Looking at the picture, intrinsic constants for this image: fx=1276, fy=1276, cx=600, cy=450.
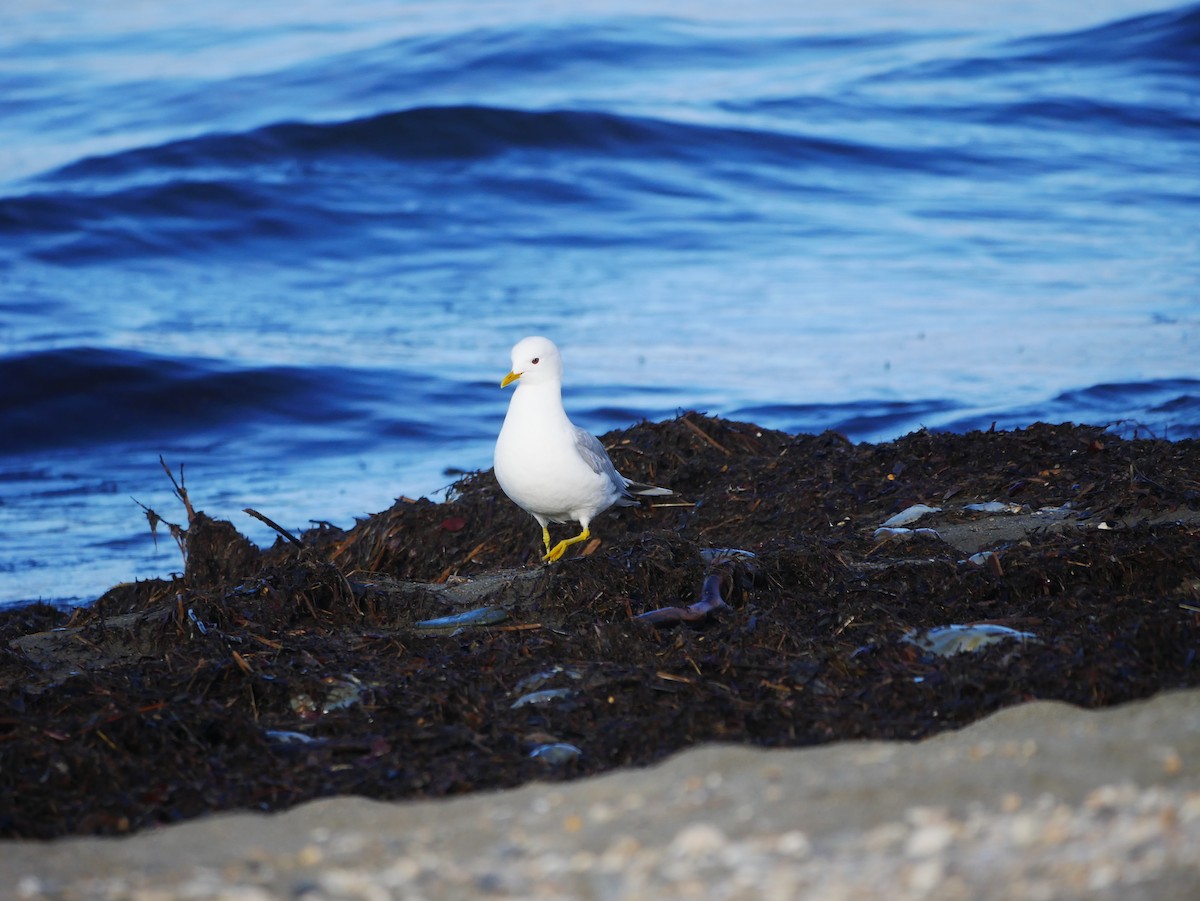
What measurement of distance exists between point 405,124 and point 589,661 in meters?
15.3

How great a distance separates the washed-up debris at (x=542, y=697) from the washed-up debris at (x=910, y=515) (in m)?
2.01

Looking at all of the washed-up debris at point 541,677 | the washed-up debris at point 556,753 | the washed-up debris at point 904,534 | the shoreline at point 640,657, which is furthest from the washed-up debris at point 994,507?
the washed-up debris at point 556,753

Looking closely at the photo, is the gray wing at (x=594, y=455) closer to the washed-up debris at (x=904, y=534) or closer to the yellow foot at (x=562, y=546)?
the yellow foot at (x=562, y=546)

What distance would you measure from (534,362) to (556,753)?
270 centimetres

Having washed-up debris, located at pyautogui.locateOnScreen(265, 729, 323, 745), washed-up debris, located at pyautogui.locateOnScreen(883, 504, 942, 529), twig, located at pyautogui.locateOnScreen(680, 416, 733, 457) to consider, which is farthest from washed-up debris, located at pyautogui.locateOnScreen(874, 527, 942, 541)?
washed-up debris, located at pyautogui.locateOnScreen(265, 729, 323, 745)

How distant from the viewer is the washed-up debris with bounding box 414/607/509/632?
13.1 feet

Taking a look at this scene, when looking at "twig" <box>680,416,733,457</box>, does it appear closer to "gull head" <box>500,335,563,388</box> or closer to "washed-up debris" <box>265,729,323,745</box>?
"gull head" <box>500,335,563,388</box>

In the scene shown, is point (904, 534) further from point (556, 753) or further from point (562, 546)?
point (556, 753)

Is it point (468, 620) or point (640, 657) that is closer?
point (640, 657)

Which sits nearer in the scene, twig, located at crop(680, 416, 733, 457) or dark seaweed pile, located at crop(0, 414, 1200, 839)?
dark seaweed pile, located at crop(0, 414, 1200, 839)

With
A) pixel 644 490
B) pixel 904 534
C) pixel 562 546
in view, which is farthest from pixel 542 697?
pixel 644 490

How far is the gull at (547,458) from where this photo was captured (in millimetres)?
5070

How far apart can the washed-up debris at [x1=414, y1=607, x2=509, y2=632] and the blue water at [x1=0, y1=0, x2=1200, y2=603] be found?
107 inches

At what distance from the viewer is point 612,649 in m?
3.56
